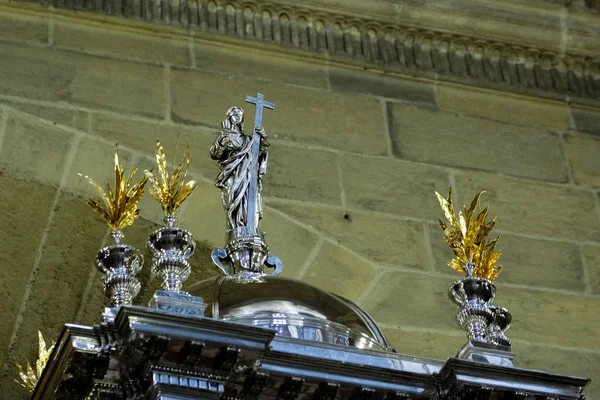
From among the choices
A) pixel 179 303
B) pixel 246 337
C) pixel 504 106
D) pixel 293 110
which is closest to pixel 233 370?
pixel 246 337

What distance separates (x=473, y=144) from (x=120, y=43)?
1.52 m

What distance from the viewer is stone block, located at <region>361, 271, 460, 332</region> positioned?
5301mm

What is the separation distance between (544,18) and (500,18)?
0.72ft

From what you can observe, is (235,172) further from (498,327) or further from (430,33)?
(430,33)

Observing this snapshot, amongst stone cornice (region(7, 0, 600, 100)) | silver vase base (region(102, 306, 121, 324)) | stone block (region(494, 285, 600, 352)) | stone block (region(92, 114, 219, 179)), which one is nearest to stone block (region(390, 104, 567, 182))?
stone cornice (region(7, 0, 600, 100))

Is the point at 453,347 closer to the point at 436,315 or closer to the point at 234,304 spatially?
the point at 436,315

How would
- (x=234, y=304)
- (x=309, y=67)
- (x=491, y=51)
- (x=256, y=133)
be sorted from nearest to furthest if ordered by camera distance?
(x=234, y=304)
(x=256, y=133)
(x=309, y=67)
(x=491, y=51)

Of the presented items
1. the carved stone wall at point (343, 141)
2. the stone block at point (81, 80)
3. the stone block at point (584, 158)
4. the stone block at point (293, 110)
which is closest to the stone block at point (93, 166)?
the carved stone wall at point (343, 141)

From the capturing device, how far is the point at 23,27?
5.52 metres

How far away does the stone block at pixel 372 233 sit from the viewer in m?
5.42

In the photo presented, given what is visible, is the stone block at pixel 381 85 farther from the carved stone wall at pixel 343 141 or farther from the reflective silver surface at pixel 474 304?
the reflective silver surface at pixel 474 304

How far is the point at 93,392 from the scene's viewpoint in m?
3.36

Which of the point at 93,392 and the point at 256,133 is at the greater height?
the point at 256,133

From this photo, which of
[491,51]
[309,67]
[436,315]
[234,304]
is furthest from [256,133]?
[491,51]
